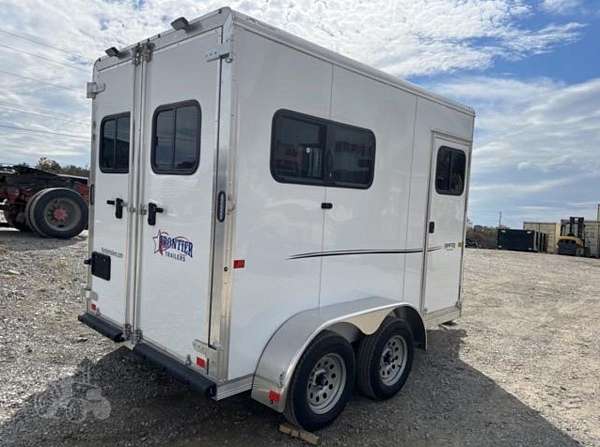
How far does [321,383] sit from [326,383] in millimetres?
54

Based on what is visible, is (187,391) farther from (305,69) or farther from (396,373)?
(305,69)

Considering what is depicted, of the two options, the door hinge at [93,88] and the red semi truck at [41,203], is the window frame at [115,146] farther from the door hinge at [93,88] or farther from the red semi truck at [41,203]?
the red semi truck at [41,203]

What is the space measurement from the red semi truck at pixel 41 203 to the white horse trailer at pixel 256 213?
6.46 metres

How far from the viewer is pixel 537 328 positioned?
262 inches

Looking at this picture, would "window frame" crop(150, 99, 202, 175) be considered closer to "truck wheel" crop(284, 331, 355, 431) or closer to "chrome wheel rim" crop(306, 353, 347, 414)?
"truck wheel" crop(284, 331, 355, 431)

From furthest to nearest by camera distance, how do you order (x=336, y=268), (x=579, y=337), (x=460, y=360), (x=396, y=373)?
(x=579, y=337), (x=460, y=360), (x=396, y=373), (x=336, y=268)

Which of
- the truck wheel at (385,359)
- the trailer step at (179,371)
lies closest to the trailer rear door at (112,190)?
the trailer step at (179,371)

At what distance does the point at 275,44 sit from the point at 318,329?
6.39 feet

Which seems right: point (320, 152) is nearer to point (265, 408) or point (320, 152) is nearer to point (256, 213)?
point (256, 213)

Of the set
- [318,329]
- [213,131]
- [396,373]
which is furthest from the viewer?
[396,373]

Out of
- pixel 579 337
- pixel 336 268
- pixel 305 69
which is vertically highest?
pixel 305 69

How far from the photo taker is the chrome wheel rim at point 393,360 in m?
4.00

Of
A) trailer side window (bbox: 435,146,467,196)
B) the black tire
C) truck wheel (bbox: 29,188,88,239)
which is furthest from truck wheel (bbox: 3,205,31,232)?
trailer side window (bbox: 435,146,467,196)

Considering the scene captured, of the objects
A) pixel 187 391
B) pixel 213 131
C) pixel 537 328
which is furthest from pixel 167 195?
pixel 537 328
